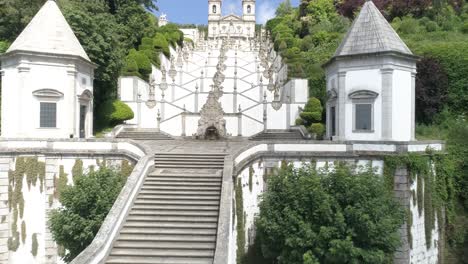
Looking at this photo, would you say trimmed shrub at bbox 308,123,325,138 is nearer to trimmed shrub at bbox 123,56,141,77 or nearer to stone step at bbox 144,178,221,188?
stone step at bbox 144,178,221,188

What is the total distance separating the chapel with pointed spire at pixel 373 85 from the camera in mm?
19047

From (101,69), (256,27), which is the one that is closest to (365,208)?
(101,69)

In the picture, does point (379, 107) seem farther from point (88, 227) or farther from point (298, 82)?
point (298, 82)

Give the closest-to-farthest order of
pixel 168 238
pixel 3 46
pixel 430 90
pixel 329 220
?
pixel 168 238 → pixel 329 220 → pixel 430 90 → pixel 3 46

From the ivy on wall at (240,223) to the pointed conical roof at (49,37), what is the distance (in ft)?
34.9

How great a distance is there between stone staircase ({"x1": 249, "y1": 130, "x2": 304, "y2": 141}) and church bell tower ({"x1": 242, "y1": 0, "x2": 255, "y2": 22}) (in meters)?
74.7

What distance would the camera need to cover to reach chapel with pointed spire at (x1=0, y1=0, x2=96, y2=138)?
1994 centimetres

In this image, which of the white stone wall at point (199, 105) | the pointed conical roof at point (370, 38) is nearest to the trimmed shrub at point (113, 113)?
the white stone wall at point (199, 105)

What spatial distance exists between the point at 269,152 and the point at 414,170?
20.4 feet

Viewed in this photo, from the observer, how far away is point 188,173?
53.0 ft

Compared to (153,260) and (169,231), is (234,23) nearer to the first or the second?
(169,231)

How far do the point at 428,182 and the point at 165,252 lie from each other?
1265cm

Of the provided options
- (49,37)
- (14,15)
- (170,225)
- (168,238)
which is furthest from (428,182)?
(14,15)

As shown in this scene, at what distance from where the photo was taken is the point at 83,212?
15242 millimetres
